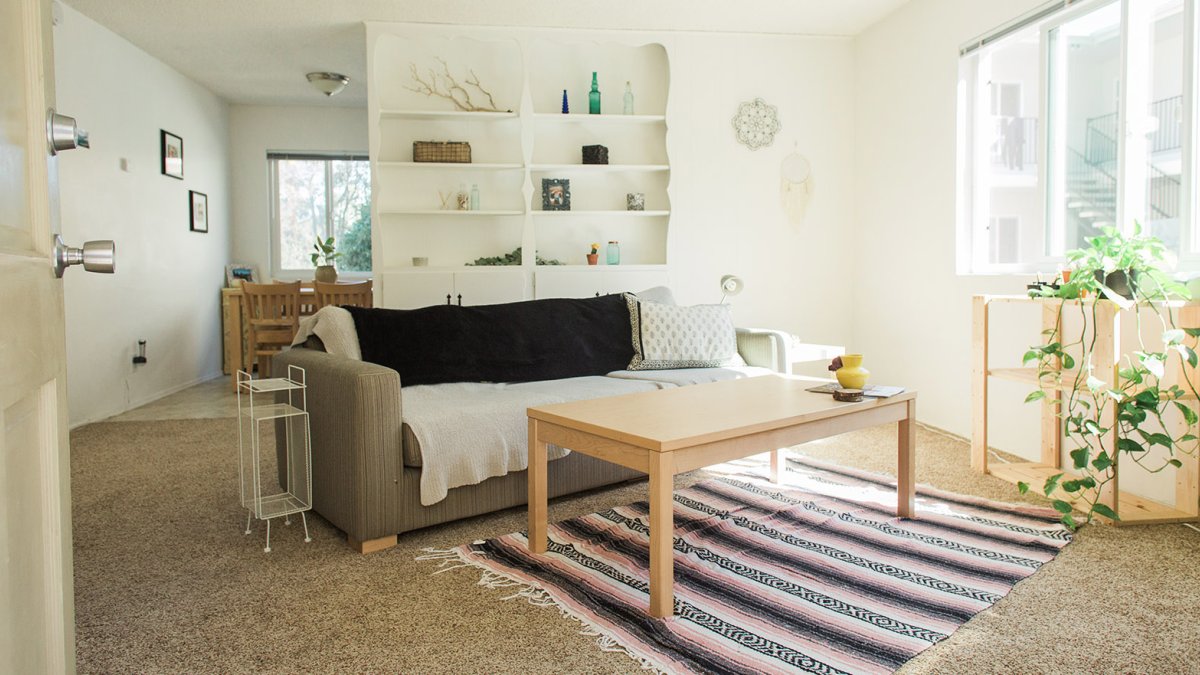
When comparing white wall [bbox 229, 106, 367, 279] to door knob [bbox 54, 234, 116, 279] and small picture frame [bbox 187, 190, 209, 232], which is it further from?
door knob [bbox 54, 234, 116, 279]

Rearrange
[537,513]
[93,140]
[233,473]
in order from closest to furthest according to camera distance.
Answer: [537,513] → [233,473] → [93,140]

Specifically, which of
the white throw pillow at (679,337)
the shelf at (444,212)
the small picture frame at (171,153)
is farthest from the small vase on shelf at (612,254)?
the small picture frame at (171,153)

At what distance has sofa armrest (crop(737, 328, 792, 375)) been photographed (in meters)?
4.05

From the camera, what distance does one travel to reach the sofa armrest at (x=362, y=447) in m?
2.54

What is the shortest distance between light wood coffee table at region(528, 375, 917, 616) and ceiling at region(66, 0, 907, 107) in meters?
2.90

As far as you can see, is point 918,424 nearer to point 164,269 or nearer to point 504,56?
point 504,56

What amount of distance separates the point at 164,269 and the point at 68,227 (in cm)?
154

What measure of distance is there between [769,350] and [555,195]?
199cm

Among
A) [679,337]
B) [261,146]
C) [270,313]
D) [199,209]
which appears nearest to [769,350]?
[679,337]

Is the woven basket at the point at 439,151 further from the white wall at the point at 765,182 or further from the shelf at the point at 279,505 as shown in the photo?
the shelf at the point at 279,505

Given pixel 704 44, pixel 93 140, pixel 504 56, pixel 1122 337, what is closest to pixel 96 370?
pixel 93 140

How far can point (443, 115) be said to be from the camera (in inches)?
198

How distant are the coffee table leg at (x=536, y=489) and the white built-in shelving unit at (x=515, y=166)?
2.70 m

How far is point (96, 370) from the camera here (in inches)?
203
